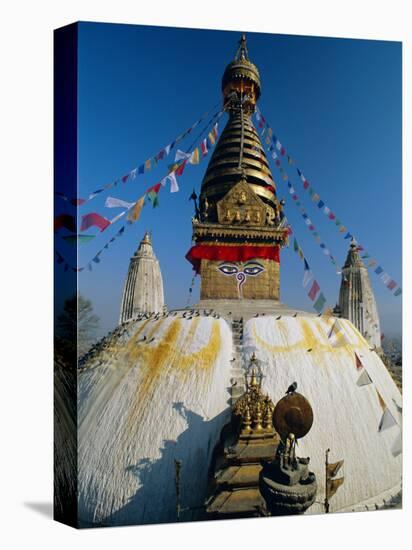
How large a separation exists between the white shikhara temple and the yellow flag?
26 centimetres

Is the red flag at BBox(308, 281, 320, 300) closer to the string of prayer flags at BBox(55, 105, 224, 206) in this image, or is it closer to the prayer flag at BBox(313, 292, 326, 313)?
the prayer flag at BBox(313, 292, 326, 313)

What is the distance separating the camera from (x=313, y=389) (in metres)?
10.0

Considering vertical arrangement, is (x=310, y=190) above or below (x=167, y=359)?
above

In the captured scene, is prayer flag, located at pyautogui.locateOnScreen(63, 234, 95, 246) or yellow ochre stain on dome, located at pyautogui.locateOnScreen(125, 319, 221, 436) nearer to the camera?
prayer flag, located at pyautogui.locateOnScreen(63, 234, 95, 246)

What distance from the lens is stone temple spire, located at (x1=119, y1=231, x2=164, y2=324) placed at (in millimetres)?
9539

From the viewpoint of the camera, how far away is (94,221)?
9.23 m

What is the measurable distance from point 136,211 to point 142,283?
684 mm

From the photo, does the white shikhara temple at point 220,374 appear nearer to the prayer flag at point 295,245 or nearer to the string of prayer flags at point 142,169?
the prayer flag at point 295,245

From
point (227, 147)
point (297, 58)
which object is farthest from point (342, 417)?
point (297, 58)

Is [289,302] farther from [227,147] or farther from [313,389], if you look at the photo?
[227,147]

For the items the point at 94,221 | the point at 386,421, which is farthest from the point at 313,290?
the point at 94,221

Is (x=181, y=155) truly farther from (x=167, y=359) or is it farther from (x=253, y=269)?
(x=167, y=359)

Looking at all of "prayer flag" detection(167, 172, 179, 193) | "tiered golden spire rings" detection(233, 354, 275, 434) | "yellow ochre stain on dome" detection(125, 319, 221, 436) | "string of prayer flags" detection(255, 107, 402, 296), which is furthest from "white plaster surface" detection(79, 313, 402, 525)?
"prayer flag" detection(167, 172, 179, 193)

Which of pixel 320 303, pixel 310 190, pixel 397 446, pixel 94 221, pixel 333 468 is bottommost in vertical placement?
pixel 333 468
